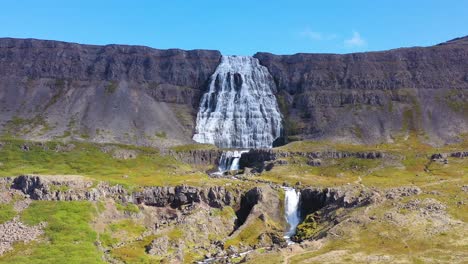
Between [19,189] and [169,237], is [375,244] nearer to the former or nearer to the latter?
[169,237]

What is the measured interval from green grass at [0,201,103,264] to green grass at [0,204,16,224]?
2319mm

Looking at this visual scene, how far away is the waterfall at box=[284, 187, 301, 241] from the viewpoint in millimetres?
133250

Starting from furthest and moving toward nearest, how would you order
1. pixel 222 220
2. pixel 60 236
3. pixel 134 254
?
pixel 222 220
pixel 134 254
pixel 60 236

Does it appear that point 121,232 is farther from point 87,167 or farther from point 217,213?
point 87,167

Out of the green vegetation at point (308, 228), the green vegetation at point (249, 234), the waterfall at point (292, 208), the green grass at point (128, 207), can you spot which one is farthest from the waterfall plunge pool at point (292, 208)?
the green grass at point (128, 207)

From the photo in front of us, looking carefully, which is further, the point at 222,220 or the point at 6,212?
the point at 222,220

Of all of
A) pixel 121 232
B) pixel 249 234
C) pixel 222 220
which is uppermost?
pixel 222 220

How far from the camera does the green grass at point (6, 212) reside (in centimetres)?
10331

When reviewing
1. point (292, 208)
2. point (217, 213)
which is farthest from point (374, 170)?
point (217, 213)

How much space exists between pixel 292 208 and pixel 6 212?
2859 inches

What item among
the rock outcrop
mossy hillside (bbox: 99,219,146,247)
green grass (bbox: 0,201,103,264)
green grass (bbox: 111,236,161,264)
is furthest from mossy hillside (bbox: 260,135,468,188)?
green grass (bbox: 0,201,103,264)

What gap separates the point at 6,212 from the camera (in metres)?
106

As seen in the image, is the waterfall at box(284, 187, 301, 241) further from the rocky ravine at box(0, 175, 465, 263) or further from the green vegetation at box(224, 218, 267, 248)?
the green vegetation at box(224, 218, 267, 248)

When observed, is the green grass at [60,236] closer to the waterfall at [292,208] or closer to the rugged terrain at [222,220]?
the rugged terrain at [222,220]
